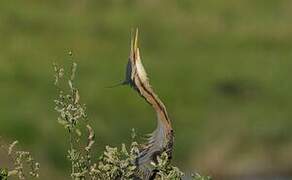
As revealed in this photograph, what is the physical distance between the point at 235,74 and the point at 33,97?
3626 millimetres

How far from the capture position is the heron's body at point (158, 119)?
514 centimetres

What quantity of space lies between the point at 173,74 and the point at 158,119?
14.5 meters

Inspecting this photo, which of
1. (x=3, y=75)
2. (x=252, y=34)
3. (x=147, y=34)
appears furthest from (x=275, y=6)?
(x=3, y=75)

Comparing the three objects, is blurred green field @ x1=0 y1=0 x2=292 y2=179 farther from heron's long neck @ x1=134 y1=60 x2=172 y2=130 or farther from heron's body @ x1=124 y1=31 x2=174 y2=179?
heron's long neck @ x1=134 y1=60 x2=172 y2=130

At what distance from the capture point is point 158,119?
523cm

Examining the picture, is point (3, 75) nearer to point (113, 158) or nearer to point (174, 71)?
point (174, 71)

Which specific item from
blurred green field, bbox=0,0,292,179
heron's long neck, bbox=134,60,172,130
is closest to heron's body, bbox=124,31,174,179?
heron's long neck, bbox=134,60,172,130

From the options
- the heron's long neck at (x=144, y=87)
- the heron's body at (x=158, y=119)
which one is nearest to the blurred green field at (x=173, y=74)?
the heron's body at (x=158, y=119)

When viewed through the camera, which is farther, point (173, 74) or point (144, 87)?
point (173, 74)

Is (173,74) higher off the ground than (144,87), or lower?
higher

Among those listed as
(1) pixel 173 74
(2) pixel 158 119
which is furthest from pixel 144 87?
(1) pixel 173 74

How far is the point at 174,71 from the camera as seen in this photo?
65.2 feet

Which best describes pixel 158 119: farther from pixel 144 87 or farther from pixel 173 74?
pixel 173 74

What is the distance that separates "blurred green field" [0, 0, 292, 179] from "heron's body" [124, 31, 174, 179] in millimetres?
10334
